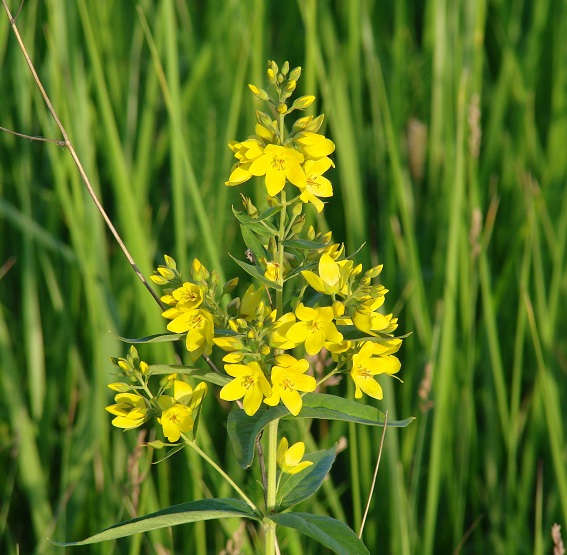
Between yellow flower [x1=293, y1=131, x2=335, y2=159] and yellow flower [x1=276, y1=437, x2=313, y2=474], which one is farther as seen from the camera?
yellow flower [x1=276, y1=437, x2=313, y2=474]

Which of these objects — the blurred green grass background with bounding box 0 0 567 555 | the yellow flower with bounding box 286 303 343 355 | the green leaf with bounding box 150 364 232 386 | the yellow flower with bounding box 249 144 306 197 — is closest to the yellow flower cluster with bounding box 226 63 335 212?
the yellow flower with bounding box 249 144 306 197

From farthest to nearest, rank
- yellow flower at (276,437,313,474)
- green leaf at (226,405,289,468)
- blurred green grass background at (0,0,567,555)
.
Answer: blurred green grass background at (0,0,567,555), yellow flower at (276,437,313,474), green leaf at (226,405,289,468)

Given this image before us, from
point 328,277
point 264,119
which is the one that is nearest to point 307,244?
point 328,277

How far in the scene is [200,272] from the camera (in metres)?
1.02

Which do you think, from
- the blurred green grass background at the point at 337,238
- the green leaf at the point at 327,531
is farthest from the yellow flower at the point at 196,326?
the blurred green grass background at the point at 337,238

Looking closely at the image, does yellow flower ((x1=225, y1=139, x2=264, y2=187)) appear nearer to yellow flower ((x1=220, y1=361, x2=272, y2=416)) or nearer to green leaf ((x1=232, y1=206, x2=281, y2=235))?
green leaf ((x1=232, y1=206, x2=281, y2=235))

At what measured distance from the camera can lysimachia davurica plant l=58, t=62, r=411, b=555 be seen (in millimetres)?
968

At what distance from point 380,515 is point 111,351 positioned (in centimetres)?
73

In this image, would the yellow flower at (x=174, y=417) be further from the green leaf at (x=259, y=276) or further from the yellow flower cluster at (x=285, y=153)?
the yellow flower cluster at (x=285, y=153)

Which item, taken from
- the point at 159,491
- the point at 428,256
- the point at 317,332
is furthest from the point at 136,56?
the point at 317,332

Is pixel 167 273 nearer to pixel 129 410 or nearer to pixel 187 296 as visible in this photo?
pixel 187 296

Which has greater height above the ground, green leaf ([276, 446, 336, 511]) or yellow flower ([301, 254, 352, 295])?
yellow flower ([301, 254, 352, 295])

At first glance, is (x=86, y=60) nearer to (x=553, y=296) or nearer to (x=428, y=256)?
(x=428, y=256)

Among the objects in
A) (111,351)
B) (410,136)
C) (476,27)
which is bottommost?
(111,351)
